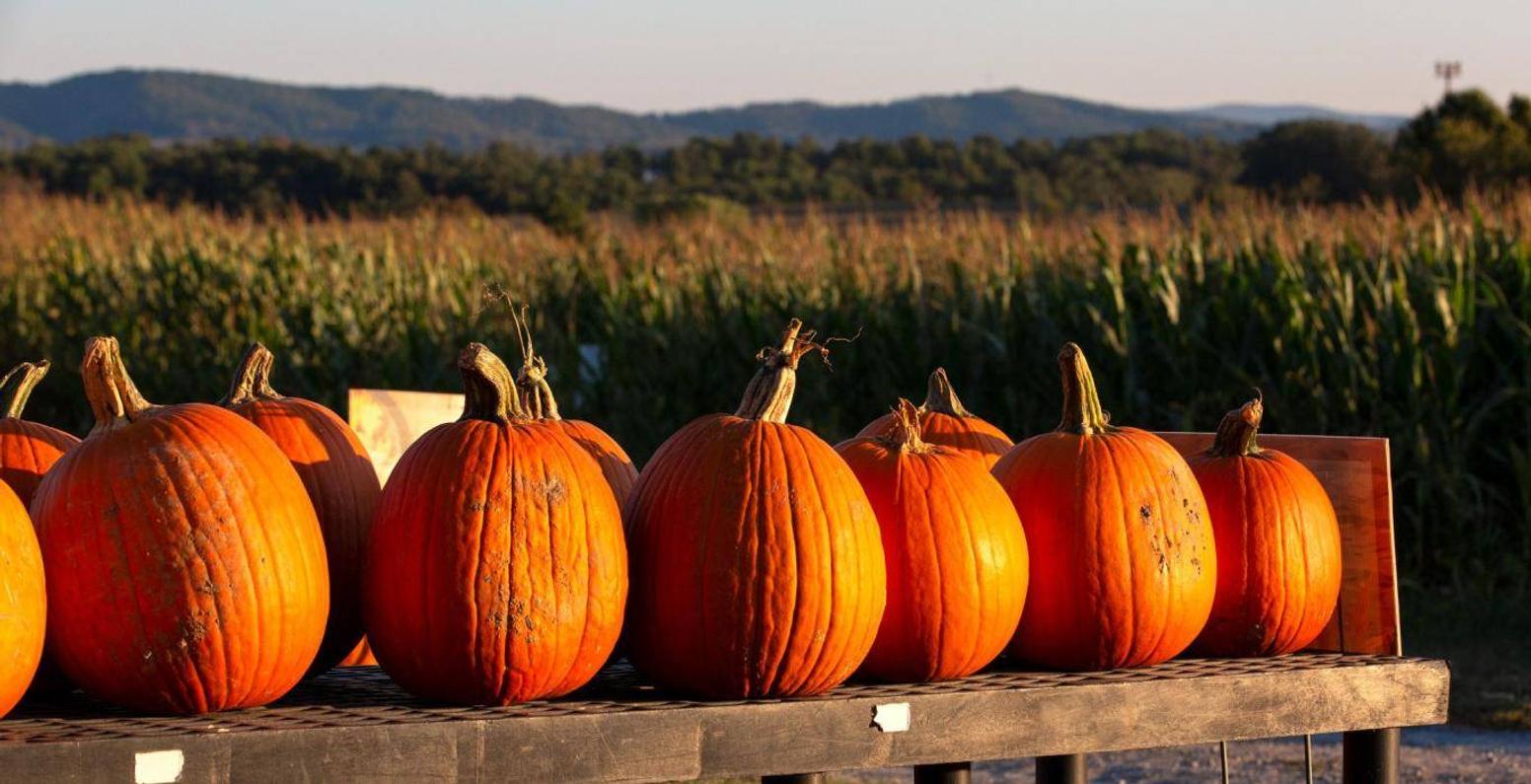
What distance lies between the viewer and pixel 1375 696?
2.52m

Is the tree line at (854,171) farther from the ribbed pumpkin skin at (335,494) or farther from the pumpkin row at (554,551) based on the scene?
the ribbed pumpkin skin at (335,494)

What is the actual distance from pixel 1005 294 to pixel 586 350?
372 cm

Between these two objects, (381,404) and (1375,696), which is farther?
(381,404)

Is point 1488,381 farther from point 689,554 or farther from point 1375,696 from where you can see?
point 689,554

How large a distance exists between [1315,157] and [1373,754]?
4574 cm

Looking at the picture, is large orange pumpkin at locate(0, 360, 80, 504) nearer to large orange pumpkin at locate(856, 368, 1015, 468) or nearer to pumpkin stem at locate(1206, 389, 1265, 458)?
large orange pumpkin at locate(856, 368, 1015, 468)

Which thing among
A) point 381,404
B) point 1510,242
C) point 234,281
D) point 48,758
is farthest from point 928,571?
point 234,281

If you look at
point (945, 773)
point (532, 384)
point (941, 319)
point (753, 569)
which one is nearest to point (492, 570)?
point (753, 569)

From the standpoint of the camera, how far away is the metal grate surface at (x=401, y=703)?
205 cm

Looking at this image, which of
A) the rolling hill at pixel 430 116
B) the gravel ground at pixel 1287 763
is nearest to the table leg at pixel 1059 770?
the gravel ground at pixel 1287 763

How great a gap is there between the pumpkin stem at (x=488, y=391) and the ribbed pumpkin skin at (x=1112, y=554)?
769 mm

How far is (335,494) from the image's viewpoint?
248 cm

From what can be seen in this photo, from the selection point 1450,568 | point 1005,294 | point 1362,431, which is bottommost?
point 1450,568

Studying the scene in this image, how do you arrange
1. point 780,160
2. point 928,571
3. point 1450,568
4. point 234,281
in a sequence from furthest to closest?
point 780,160
point 234,281
point 1450,568
point 928,571
